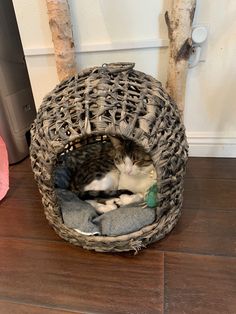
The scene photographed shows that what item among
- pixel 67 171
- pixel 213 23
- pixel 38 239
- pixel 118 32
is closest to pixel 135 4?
pixel 118 32

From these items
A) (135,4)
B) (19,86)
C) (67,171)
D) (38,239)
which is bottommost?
(38,239)

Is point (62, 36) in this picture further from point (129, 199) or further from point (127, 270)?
point (127, 270)

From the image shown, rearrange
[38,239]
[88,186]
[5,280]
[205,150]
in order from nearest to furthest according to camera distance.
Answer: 1. [5,280]
2. [38,239]
3. [88,186]
4. [205,150]

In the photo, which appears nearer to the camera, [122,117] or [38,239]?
[122,117]

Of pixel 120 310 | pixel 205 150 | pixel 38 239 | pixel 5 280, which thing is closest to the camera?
pixel 120 310

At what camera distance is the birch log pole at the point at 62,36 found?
1.03 metres

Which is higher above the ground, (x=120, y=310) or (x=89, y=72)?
(x=89, y=72)

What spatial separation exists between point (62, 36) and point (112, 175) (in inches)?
23.2

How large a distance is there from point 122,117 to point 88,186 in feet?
1.32

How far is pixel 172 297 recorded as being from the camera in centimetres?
73

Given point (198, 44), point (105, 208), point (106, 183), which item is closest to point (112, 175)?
point (106, 183)

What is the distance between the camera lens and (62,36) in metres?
1.08

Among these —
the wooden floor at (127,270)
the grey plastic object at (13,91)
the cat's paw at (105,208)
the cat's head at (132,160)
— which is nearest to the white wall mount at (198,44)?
the cat's head at (132,160)

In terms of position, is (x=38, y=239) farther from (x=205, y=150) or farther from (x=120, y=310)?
(x=205, y=150)
